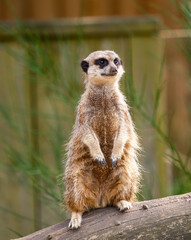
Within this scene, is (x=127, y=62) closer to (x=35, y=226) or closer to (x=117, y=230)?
(x=35, y=226)

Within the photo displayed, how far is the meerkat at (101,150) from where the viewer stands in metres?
2.56

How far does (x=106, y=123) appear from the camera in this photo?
2.65 meters

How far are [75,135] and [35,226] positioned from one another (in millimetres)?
1481

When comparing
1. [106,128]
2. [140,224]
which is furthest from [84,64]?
[140,224]

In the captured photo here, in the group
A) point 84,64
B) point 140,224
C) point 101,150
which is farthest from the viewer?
point 84,64

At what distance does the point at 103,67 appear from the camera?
2678mm

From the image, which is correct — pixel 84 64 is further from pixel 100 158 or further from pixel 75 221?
pixel 75 221

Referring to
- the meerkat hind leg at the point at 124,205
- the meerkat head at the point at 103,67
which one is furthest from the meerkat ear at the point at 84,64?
the meerkat hind leg at the point at 124,205

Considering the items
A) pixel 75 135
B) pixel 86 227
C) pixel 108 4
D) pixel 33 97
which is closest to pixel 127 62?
pixel 33 97

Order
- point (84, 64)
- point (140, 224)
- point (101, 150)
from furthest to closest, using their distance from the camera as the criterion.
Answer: point (84, 64) < point (101, 150) < point (140, 224)

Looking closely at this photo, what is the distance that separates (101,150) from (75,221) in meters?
0.39

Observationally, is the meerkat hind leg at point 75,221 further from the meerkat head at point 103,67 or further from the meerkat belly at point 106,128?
the meerkat head at point 103,67

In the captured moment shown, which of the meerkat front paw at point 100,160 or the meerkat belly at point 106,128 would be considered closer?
the meerkat front paw at point 100,160

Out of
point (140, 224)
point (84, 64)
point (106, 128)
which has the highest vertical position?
point (84, 64)
